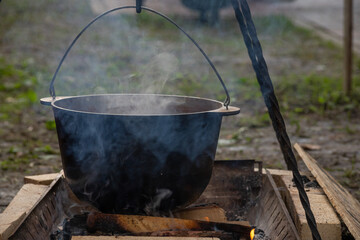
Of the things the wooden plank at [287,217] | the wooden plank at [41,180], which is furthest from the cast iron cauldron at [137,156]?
the wooden plank at [41,180]

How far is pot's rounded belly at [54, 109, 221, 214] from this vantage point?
1.84 metres

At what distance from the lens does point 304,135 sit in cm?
461

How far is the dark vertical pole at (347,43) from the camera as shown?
5.51m

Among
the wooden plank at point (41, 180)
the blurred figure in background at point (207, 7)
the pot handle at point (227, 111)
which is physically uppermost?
the blurred figure in background at point (207, 7)

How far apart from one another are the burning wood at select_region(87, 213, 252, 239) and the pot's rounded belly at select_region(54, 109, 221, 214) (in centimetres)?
5

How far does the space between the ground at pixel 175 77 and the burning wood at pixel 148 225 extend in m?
0.92

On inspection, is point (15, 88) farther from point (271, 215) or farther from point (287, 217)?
point (287, 217)

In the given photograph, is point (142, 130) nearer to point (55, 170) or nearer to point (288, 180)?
point (288, 180)

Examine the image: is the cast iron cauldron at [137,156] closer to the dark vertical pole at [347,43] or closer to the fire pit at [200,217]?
the fire pit at [200,217]

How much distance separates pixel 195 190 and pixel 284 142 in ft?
1.56

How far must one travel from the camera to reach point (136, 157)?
187cm

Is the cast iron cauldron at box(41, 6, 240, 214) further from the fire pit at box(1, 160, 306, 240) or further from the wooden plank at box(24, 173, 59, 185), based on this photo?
the wooden plank at box(24, 173, 59, 185)

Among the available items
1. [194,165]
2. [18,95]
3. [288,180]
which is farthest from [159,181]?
[18,95]

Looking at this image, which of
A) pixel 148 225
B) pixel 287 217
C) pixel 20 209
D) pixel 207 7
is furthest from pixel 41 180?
pixel 207 7
